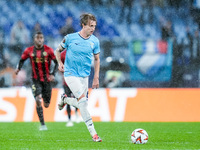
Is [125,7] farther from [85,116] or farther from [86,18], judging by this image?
[85,116]

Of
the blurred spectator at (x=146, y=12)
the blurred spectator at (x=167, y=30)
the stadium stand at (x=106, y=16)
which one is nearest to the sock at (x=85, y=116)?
the stadium stand at (x=106, y=16)

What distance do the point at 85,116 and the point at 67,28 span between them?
9.95m

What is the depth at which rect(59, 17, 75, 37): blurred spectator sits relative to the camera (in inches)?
633

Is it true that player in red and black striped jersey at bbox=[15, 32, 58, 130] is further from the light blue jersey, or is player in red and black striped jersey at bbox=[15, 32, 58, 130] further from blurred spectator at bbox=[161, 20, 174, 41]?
blurred spectator at bbox=[161, 20, 174, 41]

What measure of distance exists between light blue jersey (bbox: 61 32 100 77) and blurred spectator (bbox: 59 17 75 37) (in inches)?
360

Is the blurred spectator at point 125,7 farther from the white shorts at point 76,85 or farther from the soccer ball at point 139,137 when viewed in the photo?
the soccer ball at point 139,137

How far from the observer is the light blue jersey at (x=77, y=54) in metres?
6.84

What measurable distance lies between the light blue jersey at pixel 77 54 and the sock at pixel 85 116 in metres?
0.42

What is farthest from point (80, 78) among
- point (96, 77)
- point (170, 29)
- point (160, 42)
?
point (170, 29)

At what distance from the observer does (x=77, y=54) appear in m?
6.84

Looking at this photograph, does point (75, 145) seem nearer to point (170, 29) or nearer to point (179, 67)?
point (179, 67)

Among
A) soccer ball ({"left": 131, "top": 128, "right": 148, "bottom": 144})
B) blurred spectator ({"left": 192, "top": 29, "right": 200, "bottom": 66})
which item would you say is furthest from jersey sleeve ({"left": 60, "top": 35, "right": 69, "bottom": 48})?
blurred spectator ({"left": 192, "top": 29, "right": 200, "bottom": 66})

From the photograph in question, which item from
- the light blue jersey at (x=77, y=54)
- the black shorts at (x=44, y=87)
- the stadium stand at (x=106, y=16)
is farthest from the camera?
the stadium stand at (x=106, y=16)

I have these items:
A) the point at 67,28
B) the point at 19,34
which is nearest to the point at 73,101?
the point at 67,28
